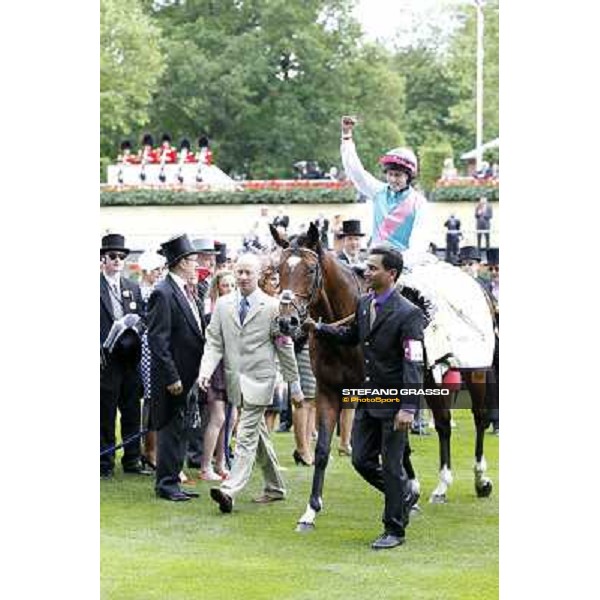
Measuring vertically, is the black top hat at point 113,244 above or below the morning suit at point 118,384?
above

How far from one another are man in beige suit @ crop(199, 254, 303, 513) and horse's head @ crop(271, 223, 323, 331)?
0.55 meters

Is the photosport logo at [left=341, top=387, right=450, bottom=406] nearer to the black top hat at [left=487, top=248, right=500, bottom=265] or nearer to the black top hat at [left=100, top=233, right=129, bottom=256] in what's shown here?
the black top hat at [left=100, top=233, right=129, bottom=256]

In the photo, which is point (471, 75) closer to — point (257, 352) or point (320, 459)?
point (257, 352)

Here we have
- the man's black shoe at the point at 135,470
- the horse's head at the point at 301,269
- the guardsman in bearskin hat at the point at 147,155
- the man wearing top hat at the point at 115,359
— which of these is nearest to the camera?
the horse's head at the point at 301,269

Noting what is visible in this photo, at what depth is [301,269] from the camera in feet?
29.9

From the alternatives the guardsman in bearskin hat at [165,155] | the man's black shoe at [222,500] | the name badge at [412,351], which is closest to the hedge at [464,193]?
the guardsman in bearskin hat at [165,155]

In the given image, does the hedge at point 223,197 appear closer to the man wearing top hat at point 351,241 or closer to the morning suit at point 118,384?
the man wearing top hat at point 351,241

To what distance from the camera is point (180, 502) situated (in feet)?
33.2

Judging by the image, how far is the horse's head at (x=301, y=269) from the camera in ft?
29.5

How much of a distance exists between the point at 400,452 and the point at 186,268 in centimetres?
262

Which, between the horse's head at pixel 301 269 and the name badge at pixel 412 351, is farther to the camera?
the horse's head at pixel 301 269

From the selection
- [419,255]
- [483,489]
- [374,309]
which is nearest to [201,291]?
[419,255]
